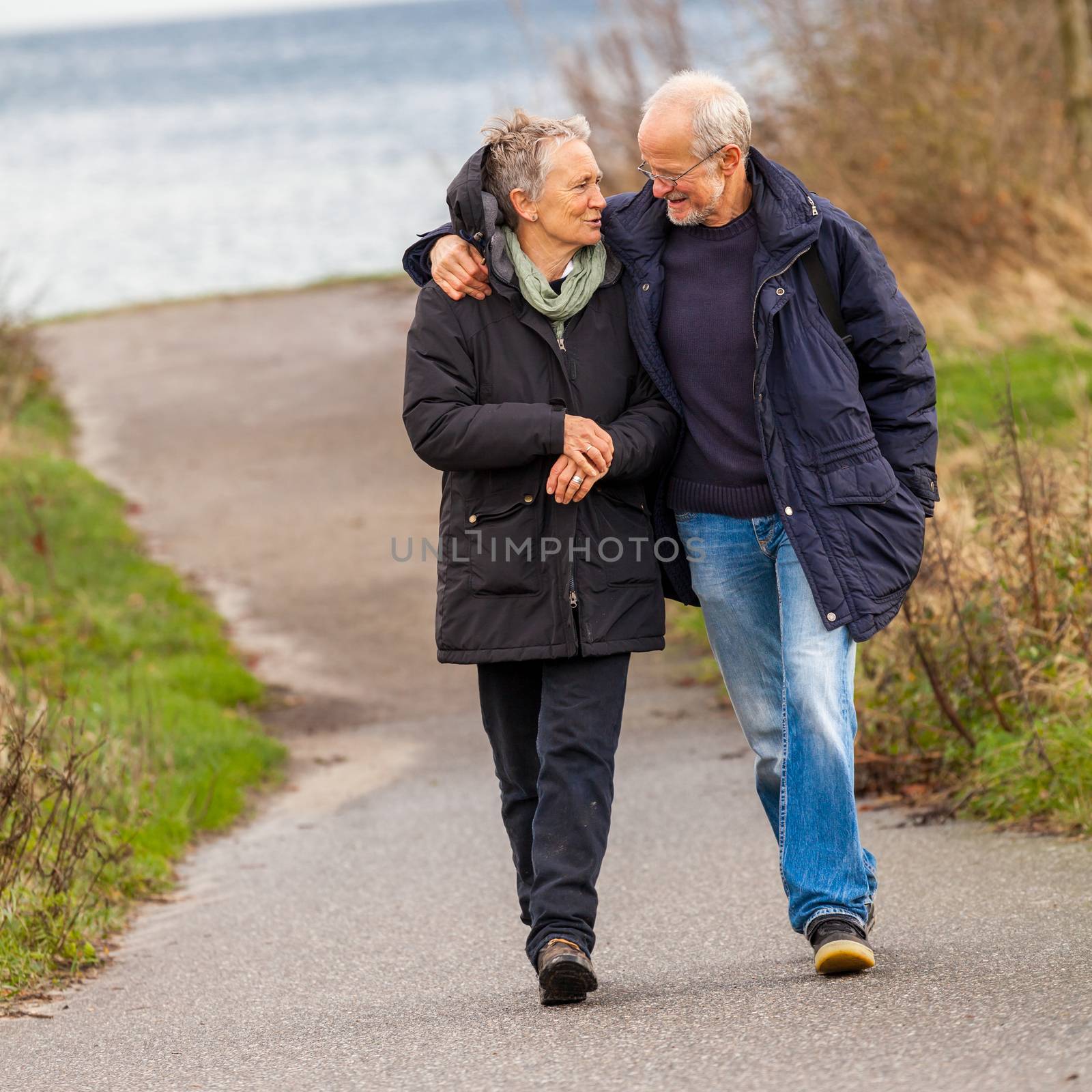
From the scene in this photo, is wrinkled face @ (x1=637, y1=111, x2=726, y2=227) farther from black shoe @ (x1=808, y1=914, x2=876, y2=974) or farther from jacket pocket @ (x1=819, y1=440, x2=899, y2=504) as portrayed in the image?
black shoe @ (x1=808, y1=914, x2=876, y2=974)

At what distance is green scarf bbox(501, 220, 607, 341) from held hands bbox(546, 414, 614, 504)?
27 cm

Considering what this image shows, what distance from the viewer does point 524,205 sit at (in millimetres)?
4031

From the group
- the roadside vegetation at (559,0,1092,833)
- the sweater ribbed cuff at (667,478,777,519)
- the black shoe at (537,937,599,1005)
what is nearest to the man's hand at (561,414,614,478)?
the sweater ribbed cuff at (667,478,777,519)

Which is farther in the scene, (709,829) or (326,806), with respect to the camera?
(326,806)

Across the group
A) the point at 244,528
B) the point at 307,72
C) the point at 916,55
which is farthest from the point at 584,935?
the point at 307,72

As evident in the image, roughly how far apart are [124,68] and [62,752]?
477 ft

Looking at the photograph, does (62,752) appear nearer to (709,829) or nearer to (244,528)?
(709,829)

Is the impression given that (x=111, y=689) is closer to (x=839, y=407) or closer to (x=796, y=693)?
(x=796, y=693)

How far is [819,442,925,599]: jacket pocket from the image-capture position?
3.86m

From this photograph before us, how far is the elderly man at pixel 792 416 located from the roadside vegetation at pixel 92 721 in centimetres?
219

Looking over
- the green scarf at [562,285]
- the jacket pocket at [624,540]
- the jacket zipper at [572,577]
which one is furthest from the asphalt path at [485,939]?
the green scarf at [562,285]

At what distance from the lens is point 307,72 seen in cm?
11000

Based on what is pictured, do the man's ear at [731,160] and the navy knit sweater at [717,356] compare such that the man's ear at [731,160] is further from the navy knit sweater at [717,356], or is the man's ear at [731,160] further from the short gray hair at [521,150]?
the short gray hair at [521,150]

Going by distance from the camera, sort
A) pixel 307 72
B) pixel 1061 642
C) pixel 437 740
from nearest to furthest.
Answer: pixel 1061 642
pixel 437 740
pixel 307 72
